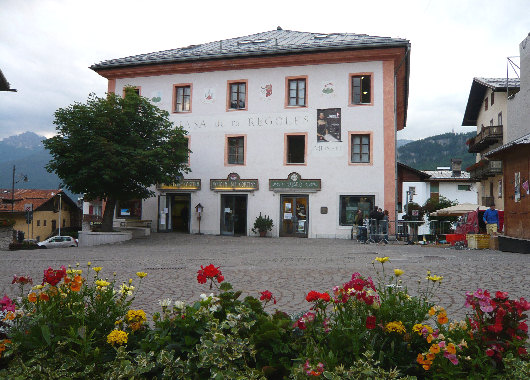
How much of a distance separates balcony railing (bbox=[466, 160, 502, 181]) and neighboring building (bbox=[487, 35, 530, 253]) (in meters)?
15.4

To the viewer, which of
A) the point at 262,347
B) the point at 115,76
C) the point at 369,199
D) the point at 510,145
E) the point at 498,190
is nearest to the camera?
the point at 262,347

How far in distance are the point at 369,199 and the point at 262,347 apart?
21.3m

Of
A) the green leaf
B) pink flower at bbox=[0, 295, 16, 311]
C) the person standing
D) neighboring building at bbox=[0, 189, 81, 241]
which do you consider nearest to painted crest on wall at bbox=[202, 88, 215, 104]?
the person standing

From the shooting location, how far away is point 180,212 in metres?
26.7

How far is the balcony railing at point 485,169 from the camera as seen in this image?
1298 inches

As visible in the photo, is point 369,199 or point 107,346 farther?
point 369,199

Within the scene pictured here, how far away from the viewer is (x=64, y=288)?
11.8 feet

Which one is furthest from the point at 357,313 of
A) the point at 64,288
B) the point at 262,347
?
the point at 64,288

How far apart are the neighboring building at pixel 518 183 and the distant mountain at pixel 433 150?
13241 centimetres

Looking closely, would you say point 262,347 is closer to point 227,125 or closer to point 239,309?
point 239,309

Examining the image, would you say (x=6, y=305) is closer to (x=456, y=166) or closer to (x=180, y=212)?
(x=180, y=212)

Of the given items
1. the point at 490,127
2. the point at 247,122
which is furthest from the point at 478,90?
the point at 247,122

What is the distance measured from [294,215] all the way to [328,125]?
5.17m

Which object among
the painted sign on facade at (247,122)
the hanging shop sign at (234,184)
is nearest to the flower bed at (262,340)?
the hanging shop sign at (234,184)
